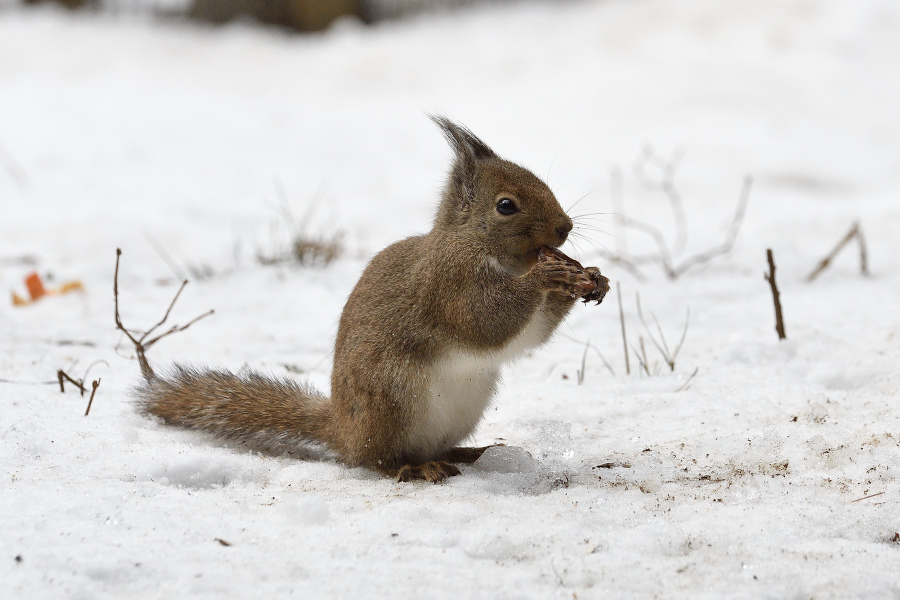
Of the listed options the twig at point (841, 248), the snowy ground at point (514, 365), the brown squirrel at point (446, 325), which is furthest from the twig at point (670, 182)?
the brown squirrel at point (446, 325)

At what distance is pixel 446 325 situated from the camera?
8.30 feet

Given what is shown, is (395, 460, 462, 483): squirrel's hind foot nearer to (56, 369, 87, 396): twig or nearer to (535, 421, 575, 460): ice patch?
(535, 421, 575, 460): ice patch

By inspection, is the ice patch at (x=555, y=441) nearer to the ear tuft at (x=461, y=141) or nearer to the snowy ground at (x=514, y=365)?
the snowy ground at (x=514, y=365)

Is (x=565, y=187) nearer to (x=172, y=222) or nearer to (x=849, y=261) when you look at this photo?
(x=849, y=261)

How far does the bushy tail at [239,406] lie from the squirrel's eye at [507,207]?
2.87ft

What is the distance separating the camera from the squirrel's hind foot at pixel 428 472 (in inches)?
98.1

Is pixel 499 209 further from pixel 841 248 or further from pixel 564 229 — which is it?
pixel 841 248

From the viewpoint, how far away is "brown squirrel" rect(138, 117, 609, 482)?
2494 millimetres

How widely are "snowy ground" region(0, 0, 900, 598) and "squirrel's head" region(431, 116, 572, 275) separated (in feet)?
2.07

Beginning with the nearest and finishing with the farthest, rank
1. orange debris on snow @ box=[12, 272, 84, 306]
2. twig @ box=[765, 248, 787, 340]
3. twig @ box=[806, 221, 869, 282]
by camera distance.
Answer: twig @ box=[765, 248, 787, 340] → twig @ box=[806, 221, 869, 282] → orange debris on snow @ box=[12, 272, 84, 306]

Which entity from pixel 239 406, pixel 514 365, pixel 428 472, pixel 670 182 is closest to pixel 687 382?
pixel 514 365

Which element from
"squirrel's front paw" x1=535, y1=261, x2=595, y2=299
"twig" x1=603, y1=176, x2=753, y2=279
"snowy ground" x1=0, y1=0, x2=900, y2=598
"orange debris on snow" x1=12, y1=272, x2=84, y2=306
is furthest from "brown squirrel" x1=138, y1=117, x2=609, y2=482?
"orange debris on snow" x1=12, y1=272, x2=84, y2=306

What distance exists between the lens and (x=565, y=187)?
6.90 meters

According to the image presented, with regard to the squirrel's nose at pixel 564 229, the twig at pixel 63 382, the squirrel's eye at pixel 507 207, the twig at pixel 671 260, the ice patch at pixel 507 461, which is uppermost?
the squirrel's eye at pixel 507 207
